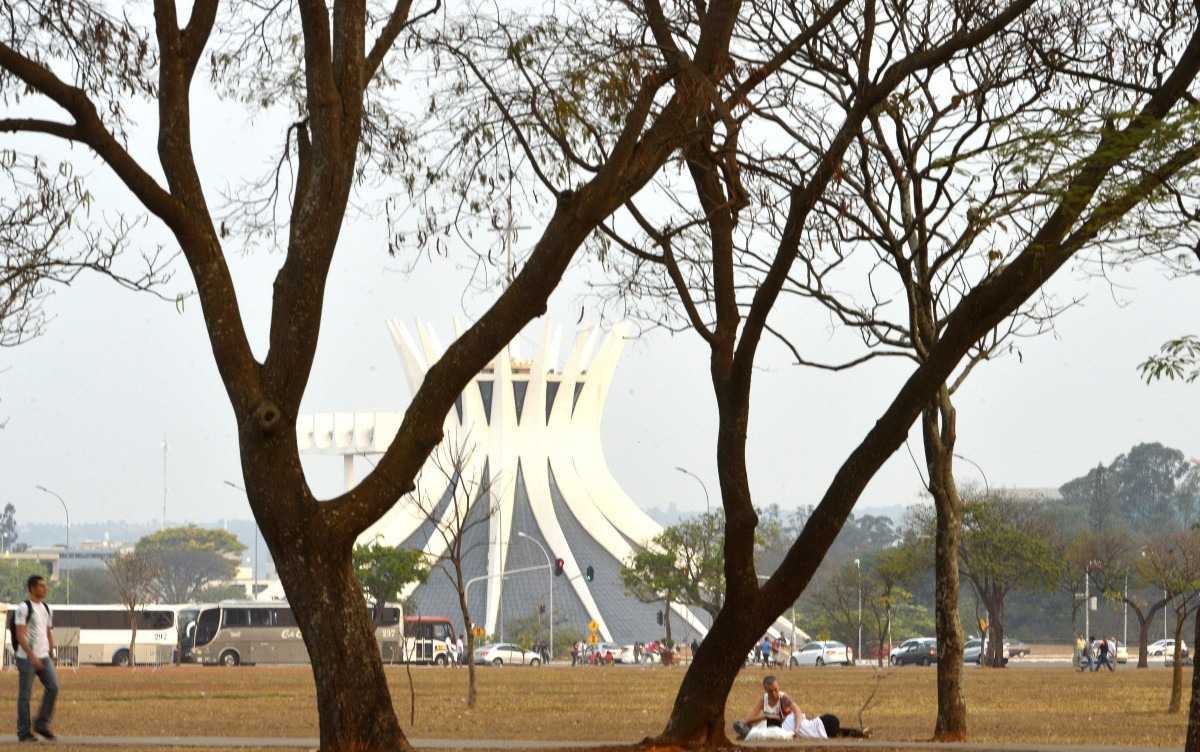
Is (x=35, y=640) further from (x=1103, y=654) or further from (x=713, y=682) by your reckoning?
(x=1103, y=654)

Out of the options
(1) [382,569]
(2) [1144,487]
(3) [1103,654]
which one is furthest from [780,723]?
(2) [1144,487]

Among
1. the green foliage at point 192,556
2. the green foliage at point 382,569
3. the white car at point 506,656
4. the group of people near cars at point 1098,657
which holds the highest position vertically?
the green foliage at point 192,556

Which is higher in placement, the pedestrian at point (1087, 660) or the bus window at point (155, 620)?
the bus window at point (155, 620)

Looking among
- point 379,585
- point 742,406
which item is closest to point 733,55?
point 742,406

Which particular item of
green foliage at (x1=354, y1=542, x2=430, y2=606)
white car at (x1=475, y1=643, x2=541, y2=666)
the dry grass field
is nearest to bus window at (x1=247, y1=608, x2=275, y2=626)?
green foliage at (x1=354, y1=542, x2=430, y2=606)

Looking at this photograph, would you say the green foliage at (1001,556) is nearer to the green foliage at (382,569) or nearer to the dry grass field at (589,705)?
the dry grass field at (589,705)

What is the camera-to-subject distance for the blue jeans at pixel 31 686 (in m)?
14.4

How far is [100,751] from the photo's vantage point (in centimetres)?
1438

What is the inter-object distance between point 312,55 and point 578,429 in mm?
76760

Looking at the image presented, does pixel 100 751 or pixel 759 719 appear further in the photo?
pixel 759 719

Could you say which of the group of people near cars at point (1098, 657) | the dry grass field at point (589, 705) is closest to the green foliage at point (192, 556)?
the group of people near cars at point (1098, 657)

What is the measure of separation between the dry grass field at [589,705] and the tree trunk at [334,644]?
21.1 feet

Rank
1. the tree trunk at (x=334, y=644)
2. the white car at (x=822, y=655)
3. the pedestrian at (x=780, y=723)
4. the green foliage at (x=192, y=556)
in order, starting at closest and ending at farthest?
the tree trunk at (x=334, y=644) → the pedestrian at (x=780, y=723) → the white car at (x=822, y=655) → the green foliage at (x=192, y=556)

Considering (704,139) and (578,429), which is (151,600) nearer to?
(578,429)
